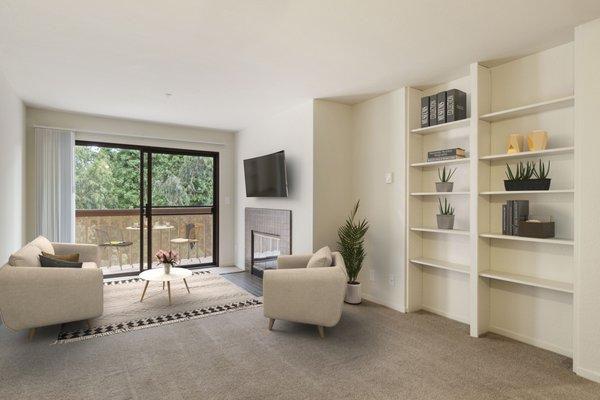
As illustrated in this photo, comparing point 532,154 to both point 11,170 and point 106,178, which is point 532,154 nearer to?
point 11,170

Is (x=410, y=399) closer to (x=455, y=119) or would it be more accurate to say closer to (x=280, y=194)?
(x=455, y=119)

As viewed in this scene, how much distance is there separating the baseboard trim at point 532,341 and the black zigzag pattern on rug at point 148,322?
95.1 inches

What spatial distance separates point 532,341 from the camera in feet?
9.53

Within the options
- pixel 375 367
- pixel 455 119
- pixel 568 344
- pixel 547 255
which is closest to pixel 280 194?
pixel 455 119

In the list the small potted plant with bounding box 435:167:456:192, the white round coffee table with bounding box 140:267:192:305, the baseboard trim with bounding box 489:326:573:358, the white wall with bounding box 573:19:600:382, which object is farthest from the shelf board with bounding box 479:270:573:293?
the white round coffee table with bounding box 140:267:192:305

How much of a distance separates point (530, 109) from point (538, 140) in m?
0.27

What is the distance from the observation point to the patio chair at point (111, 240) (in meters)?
5.35

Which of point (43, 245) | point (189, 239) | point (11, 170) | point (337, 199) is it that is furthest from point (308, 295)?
point (189, 239)

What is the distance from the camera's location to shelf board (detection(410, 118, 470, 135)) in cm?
322

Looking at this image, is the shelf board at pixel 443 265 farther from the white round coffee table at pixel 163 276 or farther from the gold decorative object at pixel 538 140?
the white round coffee table at pixel 163 276

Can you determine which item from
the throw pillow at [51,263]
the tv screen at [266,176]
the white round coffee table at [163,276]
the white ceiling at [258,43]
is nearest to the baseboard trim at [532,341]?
the white ceiling at [258,43]

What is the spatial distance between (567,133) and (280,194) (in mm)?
3012

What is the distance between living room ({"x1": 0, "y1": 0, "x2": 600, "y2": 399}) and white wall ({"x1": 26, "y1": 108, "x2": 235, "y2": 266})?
63mm

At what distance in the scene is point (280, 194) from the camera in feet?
14.9
